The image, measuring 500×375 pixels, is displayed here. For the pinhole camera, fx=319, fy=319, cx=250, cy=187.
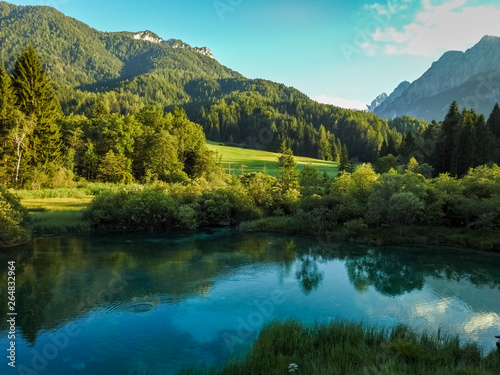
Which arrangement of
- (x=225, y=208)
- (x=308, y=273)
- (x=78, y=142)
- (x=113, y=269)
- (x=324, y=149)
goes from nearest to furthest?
(x=113, y=269) < (x=308, y=273) < (x=225, y=208) < (x=78, y=142) < (x=324, y=149)

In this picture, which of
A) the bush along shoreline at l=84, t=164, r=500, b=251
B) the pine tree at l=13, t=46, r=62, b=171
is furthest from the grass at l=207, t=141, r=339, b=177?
the pine tree at l=13, t=46, r=62, b=171

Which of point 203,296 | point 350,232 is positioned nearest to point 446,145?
point 350,232

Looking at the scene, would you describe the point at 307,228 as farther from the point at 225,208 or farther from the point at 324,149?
the point at 324,149

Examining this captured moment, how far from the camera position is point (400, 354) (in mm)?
10273

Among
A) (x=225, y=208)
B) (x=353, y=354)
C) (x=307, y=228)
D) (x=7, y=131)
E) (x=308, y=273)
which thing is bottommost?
(x=308, y=273)

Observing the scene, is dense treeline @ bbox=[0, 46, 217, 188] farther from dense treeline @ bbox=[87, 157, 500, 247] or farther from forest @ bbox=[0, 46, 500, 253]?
dense treeline @ bbox=[87, 157, 500, 247]

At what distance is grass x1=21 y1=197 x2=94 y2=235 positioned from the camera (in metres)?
32.7

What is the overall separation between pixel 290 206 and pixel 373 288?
887 inches

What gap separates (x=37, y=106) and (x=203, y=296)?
5223 centimetres

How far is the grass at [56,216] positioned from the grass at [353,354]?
95.7 feet

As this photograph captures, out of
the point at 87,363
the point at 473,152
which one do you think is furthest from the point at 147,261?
the point at 473,152

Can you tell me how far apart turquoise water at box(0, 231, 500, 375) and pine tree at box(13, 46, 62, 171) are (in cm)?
2977

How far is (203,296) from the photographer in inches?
720

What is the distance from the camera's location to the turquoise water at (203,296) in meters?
12.4
